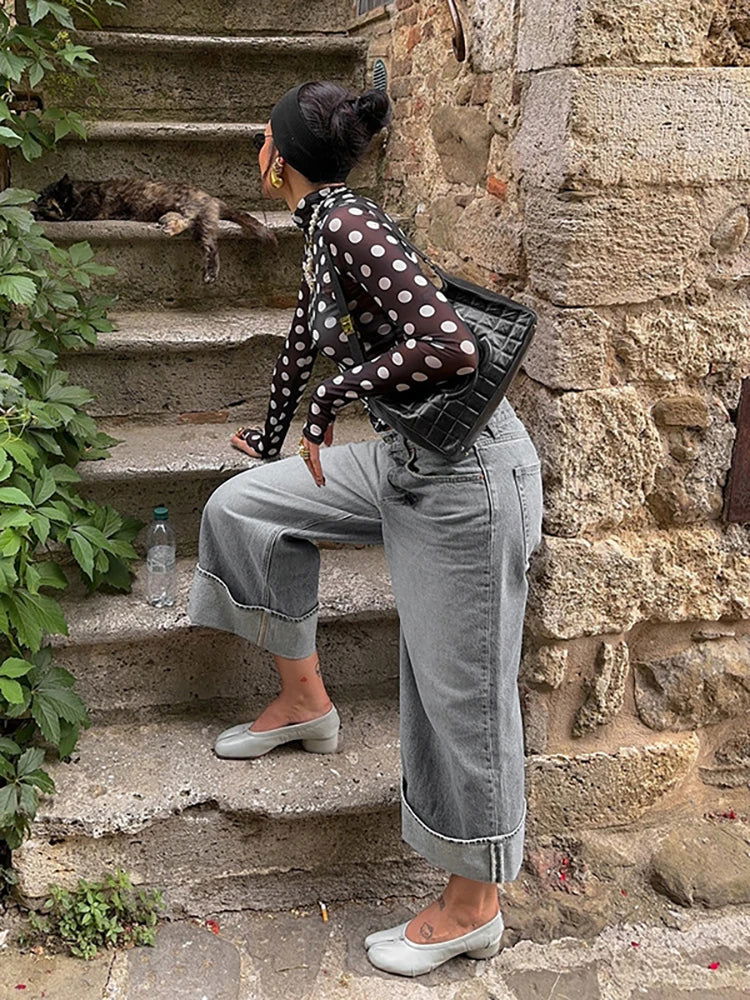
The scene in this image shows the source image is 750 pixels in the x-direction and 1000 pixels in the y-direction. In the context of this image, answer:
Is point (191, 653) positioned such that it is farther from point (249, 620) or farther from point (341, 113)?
point (341, 113)

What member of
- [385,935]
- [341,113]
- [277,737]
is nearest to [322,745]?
[277,737]

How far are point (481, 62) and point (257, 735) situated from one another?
1.63 meters

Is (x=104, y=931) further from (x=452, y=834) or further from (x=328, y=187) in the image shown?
(x=328, y=187)

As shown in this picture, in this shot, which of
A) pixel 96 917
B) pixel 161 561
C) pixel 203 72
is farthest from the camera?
Result: pixel 203 72

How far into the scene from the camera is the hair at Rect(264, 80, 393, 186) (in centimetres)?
183

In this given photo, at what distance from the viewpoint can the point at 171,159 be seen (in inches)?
128

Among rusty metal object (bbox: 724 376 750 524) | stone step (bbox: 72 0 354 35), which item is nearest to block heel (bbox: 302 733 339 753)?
rusty metal object (bbox: 724 376 750 524)

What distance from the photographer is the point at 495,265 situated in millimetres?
2289

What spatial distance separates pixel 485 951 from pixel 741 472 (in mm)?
1159

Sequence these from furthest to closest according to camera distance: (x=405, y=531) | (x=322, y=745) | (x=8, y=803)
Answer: (x=322, y=745), (x=8, y=803), (x=405, y=531)

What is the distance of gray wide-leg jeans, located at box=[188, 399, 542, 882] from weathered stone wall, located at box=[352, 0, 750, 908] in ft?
0.89

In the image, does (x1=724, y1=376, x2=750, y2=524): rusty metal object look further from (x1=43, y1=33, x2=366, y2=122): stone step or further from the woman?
(x1=43, y1=33, x2=366, y2=122): stone step

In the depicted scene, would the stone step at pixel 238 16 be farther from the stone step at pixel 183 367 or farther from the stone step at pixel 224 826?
the stone step at pixel 224 826

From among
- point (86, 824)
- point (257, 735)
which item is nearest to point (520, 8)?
point (257, 735)
